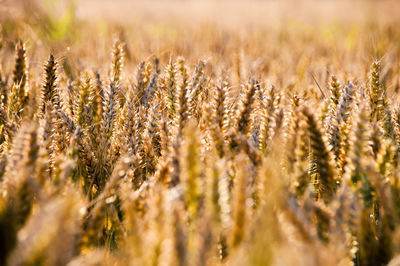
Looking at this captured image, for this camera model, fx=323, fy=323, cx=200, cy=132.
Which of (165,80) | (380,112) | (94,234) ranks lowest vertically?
(94,234)

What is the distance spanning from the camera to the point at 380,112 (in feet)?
4.41

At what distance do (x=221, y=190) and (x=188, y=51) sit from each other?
2602 mm

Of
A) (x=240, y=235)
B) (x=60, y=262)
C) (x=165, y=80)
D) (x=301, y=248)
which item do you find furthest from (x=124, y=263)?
(x=165, y=80)

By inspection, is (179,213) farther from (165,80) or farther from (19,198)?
(165,80)

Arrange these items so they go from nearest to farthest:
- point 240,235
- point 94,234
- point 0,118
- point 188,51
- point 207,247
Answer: point 207,247 < point 240,235 < point 94,234 < point 0,118 < point 188,51

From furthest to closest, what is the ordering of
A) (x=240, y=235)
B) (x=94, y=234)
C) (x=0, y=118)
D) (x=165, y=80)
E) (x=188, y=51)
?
(x=188, y=51)
(x=165, y=80)
(x=0, y=118)
(x=94, y=234)
(x=240, y=235)

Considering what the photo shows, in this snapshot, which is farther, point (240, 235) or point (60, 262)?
point (240, 235)

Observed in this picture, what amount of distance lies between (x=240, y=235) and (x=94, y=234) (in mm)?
355

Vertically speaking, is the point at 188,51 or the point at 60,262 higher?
the point at 188,51

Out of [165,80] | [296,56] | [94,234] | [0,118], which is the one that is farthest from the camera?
[296,56]

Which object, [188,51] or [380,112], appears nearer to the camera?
[380,112]

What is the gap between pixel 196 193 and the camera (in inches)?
28.5

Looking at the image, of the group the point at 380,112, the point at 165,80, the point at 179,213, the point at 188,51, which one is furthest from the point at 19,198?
the point at 188,51

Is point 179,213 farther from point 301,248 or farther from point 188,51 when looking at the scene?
point 188,51
